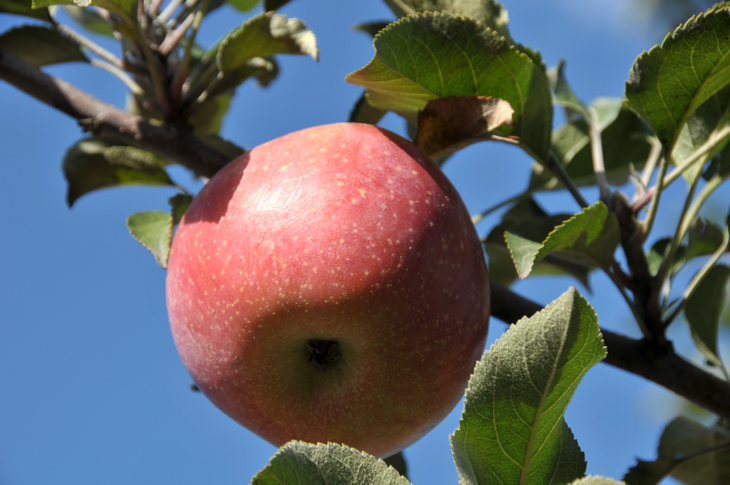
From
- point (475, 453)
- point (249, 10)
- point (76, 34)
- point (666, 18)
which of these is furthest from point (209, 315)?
point (666, 18)

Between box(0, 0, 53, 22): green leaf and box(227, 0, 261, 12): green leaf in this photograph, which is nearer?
box(0, 0, 53, 22): green leaf

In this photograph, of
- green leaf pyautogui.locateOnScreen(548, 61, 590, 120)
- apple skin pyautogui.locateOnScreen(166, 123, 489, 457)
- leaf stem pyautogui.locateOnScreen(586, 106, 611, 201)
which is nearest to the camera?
apple skin pyautogui.locateOnScreen(166, 123, 489, 457)

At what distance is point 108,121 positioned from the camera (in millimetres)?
1018

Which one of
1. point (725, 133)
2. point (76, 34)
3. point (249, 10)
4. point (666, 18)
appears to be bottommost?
point (725, 133)

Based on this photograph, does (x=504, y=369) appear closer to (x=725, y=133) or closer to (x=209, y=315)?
(x=209, y=315)

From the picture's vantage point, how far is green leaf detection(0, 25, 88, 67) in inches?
46.2

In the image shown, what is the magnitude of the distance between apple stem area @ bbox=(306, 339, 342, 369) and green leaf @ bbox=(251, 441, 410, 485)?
0.23 metres

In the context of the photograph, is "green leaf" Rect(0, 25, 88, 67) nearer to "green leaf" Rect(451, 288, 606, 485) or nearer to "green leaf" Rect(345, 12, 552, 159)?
"green leaf" Rect(345, 12, 552, 159)

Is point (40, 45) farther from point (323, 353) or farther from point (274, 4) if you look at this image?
point (323, 353)

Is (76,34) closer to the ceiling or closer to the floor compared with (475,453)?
closer to the ceiling

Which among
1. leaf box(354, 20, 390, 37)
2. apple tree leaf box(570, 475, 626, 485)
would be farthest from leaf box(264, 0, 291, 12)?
apple tree leaf box(570, 475, 626, 485)

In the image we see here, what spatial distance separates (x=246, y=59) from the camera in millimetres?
1022

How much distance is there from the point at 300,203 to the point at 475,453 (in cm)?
33

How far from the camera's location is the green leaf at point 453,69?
831 mm
